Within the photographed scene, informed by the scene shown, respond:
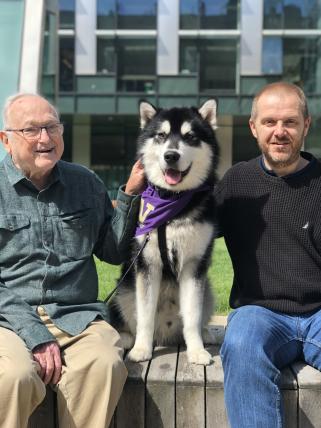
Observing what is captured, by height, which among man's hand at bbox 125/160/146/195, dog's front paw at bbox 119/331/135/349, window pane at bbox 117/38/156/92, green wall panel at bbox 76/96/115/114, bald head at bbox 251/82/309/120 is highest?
window pane at bbox 117/38/156/92

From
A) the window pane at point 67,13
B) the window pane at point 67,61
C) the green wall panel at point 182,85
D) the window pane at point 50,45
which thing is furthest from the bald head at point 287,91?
the window pane at point 67,13

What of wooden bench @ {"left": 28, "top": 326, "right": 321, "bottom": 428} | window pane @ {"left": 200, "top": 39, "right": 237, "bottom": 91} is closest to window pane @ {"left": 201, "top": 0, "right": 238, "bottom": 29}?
window pane @ {"left": 200, "top": 39, "right": 237, "bottom": 91}

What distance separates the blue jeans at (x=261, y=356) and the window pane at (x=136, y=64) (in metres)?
17.7

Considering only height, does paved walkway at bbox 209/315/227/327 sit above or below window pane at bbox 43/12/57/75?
below

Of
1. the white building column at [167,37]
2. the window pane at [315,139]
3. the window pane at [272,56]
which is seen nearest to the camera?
the window pane at [315,139]

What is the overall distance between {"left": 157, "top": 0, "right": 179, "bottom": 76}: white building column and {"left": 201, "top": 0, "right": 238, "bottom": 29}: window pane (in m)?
1.02

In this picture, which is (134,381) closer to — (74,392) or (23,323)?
(74,392)

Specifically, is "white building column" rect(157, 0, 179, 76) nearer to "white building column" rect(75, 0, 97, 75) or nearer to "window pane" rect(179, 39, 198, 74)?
"window pane" rect(179, 39, 198, 74)

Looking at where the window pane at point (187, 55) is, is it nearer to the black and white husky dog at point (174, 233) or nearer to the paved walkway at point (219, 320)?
the paved walkway at point (219, 320)

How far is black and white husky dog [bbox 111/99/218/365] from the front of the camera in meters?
2.69

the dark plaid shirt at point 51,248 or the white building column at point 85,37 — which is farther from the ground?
the white building column at point 85,37

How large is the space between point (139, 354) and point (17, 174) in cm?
108

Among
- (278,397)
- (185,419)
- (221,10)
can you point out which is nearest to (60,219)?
(185,419)

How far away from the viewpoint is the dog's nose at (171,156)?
2.66 m
